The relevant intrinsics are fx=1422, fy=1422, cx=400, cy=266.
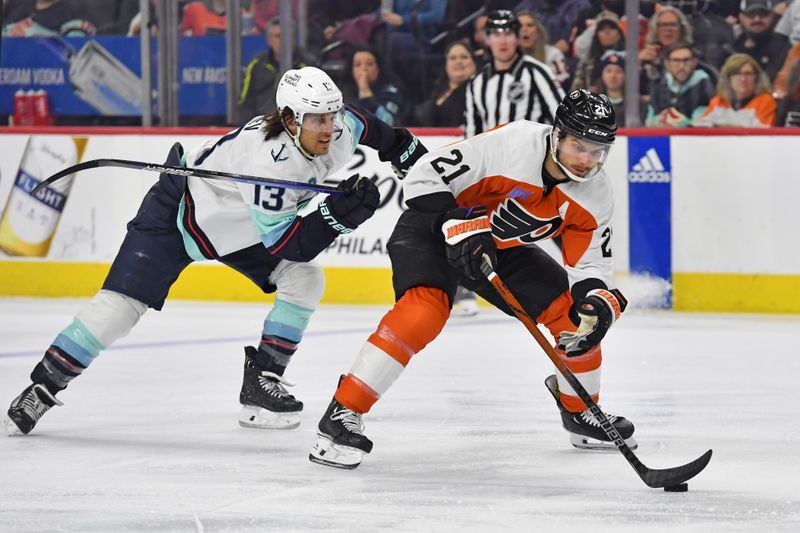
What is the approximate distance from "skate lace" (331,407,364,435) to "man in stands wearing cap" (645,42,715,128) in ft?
11.8

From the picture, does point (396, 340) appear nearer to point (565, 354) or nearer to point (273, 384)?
point (565, 354)

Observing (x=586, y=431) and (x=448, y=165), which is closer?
(x=448, y=165)

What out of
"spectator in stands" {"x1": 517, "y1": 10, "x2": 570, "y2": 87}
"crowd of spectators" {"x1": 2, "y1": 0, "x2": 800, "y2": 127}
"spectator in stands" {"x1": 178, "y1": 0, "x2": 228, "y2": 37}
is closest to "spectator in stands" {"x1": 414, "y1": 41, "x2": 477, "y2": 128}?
"crowd of spectators" {"x1": 2, "y1": 0, "x2": 800, "y2": 127}

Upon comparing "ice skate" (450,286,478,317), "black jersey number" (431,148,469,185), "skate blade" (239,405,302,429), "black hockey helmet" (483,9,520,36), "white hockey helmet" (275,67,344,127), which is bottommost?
"ice skate" (450,286,478,317)

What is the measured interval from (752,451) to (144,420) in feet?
5.62

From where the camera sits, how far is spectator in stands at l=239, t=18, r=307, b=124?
23.1ft

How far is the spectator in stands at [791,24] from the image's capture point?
6.50 meters

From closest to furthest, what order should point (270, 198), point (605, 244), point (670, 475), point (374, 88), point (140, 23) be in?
point (670, 475), point (605, 244), point (270, 198), point (374, 88), point (140, 23)

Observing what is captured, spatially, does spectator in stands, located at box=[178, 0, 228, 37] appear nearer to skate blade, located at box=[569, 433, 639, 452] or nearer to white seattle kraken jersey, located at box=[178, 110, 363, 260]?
white seattle kraken jersey, located at box=[178, 110, 363, 260]

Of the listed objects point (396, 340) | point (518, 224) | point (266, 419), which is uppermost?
point (518, 224)

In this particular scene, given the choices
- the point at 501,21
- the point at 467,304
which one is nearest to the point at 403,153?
the point at 501,21

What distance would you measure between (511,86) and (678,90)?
0.89m

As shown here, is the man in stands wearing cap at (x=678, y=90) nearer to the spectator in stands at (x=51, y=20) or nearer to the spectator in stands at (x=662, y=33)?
the spectator in stands at (x=662, y=33)

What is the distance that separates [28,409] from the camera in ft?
12.6
